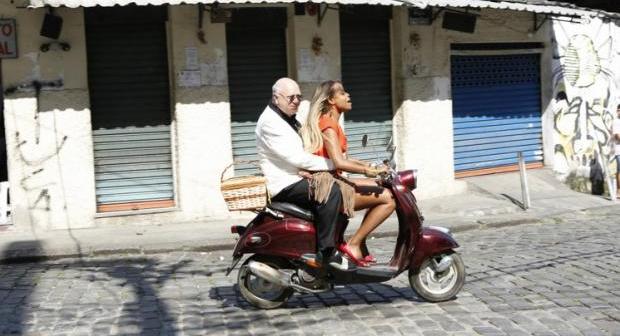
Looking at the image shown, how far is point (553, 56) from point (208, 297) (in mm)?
10872

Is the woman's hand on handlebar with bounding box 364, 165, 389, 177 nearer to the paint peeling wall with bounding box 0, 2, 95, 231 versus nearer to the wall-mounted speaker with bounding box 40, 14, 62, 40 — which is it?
the paint peeling wall with bounding box 0, 2, 95, 231

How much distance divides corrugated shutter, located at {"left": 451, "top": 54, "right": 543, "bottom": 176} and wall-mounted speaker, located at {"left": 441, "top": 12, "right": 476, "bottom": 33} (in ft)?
2.39

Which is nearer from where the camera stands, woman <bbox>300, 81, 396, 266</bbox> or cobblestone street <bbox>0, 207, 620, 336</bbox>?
cobblestone street <bbox>0, 207, 620, 336</bbox>

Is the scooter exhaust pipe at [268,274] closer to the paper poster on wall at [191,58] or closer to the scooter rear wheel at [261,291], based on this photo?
the scooter rear wheel at [261,291]

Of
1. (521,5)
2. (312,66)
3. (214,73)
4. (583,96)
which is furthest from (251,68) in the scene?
(583,96)

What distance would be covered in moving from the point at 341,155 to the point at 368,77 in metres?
7.70

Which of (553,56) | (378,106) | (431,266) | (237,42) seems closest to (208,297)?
(431,266)

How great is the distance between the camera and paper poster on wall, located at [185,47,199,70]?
12.5 m

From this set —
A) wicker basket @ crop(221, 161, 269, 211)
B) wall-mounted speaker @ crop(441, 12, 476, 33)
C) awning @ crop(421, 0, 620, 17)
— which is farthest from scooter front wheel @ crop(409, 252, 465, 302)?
wall-mounted speaker @ crop(441, 12, 476, 33)

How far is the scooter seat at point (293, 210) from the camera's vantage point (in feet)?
21.7

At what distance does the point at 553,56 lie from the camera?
1633 cm

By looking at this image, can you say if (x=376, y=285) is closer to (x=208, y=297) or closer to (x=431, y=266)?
(x=431, y=266)

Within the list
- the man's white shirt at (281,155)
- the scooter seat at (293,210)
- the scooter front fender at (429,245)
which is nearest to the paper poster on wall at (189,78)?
the man's white shirt at (281,155)

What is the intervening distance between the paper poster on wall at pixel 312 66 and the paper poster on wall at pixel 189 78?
161 cm
